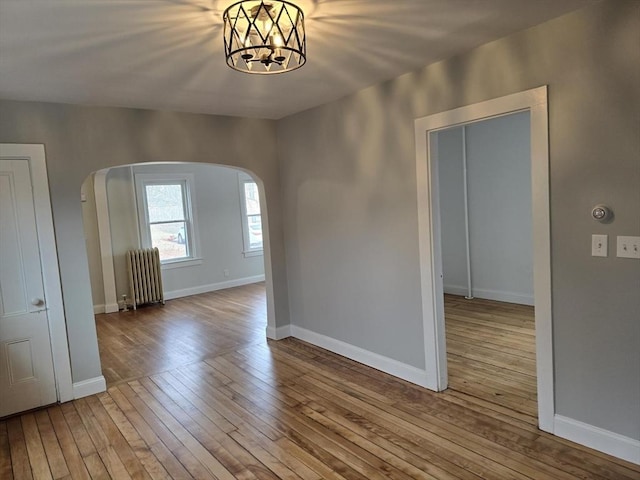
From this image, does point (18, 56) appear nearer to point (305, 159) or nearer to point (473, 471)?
point (305, 159)

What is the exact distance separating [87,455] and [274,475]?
50.5 inches

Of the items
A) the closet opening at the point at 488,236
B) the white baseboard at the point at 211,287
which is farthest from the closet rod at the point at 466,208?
the white baseboard at the point at 211,287

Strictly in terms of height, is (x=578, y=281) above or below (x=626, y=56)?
below

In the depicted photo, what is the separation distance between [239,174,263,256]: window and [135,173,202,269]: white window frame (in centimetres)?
99

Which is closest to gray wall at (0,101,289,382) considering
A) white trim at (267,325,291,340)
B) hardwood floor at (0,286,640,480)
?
hardwood floor at (0,286,640,480)

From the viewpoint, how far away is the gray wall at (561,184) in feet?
7.18

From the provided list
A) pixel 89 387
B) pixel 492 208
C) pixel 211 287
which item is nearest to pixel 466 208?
pixel 492 208

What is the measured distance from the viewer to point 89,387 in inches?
142

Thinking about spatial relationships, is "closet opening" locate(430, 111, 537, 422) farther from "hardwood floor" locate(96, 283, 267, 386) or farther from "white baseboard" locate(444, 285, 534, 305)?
"hardwood floor" locate(96, 283, 267, 386)

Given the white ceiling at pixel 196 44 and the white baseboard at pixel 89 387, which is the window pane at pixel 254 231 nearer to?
the white baseboard at pixel 89 387

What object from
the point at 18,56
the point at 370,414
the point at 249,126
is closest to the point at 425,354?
the point at 370,414

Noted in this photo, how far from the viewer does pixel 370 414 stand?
302cm

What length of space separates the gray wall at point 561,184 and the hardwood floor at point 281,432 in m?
0.33

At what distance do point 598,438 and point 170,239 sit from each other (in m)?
6.60
